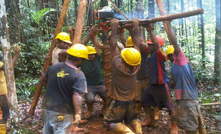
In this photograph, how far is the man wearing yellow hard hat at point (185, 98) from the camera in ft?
13.7

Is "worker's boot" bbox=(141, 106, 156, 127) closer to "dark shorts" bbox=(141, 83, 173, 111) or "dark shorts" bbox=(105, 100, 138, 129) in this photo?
"dark shorts" bbox=(141, 83, 173, 111)

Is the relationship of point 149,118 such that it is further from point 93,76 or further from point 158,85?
point 93,76

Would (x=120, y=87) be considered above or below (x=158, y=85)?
above

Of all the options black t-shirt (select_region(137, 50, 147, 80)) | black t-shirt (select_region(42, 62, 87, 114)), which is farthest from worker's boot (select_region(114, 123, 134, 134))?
black t-shirt (select_region(137, 50, 147, 80))

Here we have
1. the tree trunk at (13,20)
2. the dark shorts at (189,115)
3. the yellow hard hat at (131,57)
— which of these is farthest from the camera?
the tree trunk at (13,20)

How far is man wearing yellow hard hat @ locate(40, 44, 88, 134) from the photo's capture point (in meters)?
3.40

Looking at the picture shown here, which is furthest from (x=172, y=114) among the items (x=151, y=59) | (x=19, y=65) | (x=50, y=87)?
(x=19, y=65)

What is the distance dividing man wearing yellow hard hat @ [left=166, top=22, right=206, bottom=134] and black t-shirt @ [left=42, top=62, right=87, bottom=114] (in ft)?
6.86

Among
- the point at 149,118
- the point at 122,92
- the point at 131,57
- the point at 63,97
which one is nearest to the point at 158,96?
the point at 149,118

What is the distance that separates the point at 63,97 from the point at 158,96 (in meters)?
2.72

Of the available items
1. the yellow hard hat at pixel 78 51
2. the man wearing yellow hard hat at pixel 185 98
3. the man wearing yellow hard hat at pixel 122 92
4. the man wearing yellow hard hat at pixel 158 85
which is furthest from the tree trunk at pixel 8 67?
the man wearing yellow hard hat at pixel 185 98

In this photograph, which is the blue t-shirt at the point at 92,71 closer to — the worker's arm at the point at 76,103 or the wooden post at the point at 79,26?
the wooden post at the point at 79,26

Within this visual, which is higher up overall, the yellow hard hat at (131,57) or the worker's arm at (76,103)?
the yellow hard hat at (131,57)

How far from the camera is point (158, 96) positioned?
17.1 feet
